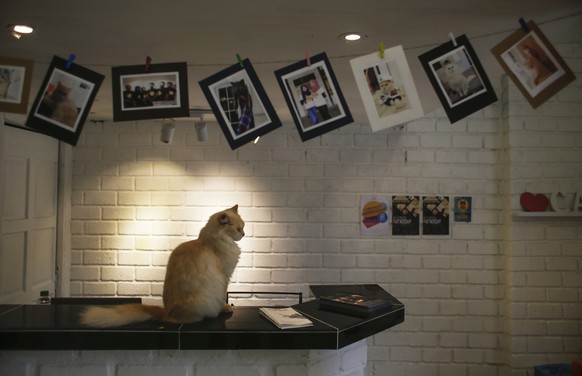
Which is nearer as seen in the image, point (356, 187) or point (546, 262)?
point (546, 262)

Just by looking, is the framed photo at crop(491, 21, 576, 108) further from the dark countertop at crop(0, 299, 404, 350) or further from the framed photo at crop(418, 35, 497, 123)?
the dark countertop at crop(0, 299, 404, 350)

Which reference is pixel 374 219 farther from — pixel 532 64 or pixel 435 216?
pixel 532 64

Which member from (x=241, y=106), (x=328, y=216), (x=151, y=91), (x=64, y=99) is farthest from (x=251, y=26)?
(x=328, y=216)

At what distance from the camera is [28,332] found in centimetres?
160

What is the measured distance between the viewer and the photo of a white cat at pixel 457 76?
1526 millimetres

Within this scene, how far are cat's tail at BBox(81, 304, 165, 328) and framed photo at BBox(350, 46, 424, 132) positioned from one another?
98cm

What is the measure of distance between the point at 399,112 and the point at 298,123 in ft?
1.06

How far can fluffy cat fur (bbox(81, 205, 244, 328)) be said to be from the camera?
167 centimetres

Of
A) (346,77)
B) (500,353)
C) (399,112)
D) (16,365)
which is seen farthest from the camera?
(500,353)

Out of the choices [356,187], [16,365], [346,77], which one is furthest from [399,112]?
[356,187]

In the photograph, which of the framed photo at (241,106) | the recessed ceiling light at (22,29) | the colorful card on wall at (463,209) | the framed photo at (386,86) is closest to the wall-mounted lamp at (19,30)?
the recessed ceiling light at (22,29)

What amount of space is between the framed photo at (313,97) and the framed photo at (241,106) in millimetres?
79

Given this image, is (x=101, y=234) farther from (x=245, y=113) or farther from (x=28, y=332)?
(x=245, y=113)

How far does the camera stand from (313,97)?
161cm
